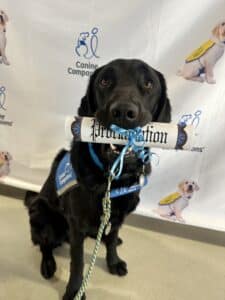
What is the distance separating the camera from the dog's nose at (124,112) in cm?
95

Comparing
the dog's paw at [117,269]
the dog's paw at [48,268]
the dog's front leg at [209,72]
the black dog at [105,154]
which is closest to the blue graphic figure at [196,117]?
the dog's front leg at [209,72]

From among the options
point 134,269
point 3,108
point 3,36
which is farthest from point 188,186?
point 3,36

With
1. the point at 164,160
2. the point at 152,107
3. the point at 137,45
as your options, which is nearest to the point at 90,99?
the point at 152,107

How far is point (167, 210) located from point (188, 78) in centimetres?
65

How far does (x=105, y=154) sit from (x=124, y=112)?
20 cm

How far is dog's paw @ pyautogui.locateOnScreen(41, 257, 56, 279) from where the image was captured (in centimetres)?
147

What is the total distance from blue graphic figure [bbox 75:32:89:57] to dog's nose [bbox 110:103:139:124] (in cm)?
74

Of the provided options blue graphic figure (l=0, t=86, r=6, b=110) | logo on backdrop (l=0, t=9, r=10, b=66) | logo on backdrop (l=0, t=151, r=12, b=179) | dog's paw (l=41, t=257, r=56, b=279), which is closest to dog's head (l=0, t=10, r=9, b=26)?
logo on backdrop (l=0, t=9, r=10, b=66)

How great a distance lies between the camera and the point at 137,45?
1.57m

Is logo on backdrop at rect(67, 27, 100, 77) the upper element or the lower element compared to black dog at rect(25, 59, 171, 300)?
upper

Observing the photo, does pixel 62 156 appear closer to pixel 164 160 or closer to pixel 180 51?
pixel 164 160

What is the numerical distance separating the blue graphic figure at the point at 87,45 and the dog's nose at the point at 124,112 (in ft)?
2.40

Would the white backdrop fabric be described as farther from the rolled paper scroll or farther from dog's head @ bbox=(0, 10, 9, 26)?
the rolled paper scroll

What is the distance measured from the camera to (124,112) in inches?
37.4
